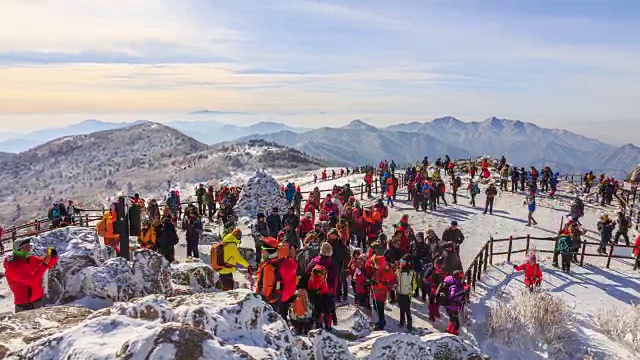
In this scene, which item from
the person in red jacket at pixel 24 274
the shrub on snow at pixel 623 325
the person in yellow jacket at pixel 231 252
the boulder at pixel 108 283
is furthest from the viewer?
the shrub on snow at pixel 623 325

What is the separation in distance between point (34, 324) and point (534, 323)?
8.73 m

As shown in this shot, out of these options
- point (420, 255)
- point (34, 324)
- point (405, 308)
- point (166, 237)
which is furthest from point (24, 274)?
point (420, 255)

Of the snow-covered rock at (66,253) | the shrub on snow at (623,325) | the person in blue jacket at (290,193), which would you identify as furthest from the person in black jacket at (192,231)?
the shrub on snow at (623,325)

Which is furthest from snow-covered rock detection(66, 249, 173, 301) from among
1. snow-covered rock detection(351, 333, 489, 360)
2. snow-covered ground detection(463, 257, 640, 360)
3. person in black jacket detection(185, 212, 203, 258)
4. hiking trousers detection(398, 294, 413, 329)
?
snow-covered ground detection(463, 257, 640, 360)

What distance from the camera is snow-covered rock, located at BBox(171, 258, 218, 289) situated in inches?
383

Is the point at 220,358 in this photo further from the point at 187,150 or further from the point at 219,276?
the point at 187,150

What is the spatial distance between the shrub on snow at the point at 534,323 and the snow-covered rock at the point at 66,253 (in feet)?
26.5

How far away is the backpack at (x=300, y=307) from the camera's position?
8133 mm

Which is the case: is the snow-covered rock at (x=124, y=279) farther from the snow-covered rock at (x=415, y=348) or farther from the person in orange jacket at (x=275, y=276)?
the snow-covered rock at (x=415, y=348)

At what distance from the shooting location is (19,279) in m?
8.03

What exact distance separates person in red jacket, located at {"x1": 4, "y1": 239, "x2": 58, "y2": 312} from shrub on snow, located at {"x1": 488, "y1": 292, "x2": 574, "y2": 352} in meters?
8.30

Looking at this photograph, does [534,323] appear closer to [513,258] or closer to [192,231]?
[513,258]

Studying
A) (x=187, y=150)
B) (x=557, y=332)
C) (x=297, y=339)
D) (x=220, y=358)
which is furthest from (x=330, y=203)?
(x=187, y=150)

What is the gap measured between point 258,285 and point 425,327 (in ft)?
12.5
